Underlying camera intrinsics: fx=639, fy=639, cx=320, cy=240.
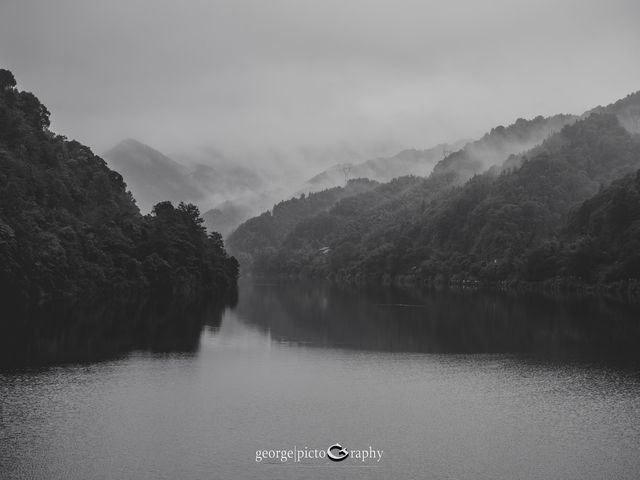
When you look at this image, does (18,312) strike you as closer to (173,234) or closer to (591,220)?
(173,234)

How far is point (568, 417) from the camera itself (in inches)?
1179

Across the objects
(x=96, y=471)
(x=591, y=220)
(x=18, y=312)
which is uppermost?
(x=591, y=220)

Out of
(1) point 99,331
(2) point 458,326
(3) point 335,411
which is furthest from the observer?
(2) point 458,326

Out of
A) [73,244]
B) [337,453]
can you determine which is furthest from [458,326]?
[73,244]

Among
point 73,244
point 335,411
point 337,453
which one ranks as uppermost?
point 73,244

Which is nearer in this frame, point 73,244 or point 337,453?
point 337,453

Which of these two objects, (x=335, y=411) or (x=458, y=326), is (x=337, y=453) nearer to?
(x=335, y=411)

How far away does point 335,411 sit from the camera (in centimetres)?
3016

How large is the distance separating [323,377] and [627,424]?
55.2 ft

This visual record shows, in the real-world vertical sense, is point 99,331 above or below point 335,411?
above

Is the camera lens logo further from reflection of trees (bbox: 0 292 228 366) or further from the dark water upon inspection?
reflection of trees (bbox: 0 292 228 366)

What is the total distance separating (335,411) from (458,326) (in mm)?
41197

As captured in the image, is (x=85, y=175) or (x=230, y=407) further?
(x=85, y=175)

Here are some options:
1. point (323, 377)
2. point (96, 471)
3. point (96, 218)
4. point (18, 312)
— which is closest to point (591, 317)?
point (323, 377)
